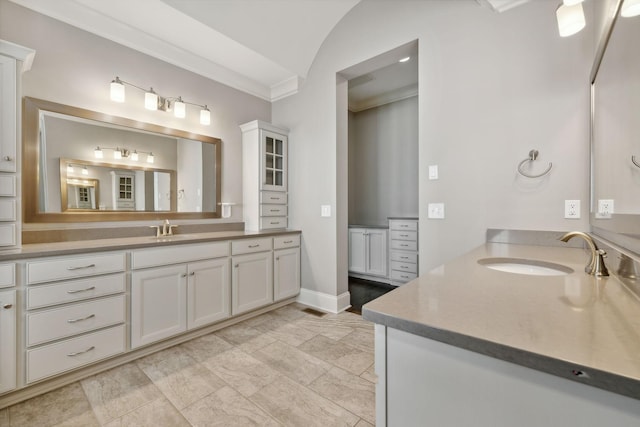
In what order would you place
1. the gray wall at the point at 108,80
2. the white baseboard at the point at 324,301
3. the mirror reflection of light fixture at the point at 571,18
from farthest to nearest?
the white baseboard at the point at 324,301, the gray wall at the point at 108,80, the mirror reflection of light fixture at the point at 571,18

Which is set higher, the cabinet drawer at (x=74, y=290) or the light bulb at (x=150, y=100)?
the light bulb at (x=150, y=100)

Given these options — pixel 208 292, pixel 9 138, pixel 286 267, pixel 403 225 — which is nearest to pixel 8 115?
pixel 9 138

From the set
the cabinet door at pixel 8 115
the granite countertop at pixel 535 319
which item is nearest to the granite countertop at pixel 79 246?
the cabinet door at pixel 8 115

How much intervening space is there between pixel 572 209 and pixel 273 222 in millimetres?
2629

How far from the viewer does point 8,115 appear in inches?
61.3

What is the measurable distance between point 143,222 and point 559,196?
3.24 metres

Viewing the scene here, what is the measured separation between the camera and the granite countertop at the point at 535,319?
1.35 feet

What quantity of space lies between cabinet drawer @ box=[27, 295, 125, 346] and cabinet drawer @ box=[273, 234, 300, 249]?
4.73 feet

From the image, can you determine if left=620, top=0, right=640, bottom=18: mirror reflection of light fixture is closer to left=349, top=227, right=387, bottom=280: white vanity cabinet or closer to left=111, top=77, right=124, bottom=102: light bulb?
left=111, top=77, right=124, bottom=102: light bulb

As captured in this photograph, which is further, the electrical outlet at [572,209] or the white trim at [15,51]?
the electrical outlet at [572,209]

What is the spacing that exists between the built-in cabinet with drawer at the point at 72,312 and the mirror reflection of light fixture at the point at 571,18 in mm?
2930

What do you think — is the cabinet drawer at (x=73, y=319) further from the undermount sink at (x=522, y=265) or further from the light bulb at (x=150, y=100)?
the undermount sink at (x=522, y=265)

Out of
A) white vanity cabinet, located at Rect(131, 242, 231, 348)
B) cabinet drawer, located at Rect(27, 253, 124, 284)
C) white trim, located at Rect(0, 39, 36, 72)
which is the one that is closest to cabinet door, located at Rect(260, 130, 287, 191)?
white vanity cabinet, located at Rect(131, 242, 231, 348)

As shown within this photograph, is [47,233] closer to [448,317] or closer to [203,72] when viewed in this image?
[203,72]
